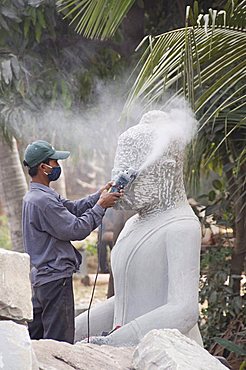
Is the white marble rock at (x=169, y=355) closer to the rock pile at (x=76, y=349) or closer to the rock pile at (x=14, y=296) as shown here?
the rock pile at (x=76, y=349)

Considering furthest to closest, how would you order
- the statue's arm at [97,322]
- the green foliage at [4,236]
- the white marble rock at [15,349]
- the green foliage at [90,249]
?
the green foliage at [4,236] → the green foliage at [90,249] → the statue's arm at [97,322] → the white marble rock at [15,349]

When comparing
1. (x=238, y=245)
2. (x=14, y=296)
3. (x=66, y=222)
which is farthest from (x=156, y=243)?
(x=238, y=245)

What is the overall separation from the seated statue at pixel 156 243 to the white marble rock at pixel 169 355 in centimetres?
45

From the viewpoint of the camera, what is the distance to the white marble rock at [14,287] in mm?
2709

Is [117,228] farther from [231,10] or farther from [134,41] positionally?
[231,10]

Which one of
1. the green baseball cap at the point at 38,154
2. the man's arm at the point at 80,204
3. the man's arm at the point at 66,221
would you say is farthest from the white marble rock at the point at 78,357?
the green baseball cap at the point at 38,154

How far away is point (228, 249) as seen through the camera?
20.5 feet

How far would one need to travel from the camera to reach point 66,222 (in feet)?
13.3

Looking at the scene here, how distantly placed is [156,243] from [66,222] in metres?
0.69

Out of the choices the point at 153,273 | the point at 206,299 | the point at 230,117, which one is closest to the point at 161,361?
the point at 153,273

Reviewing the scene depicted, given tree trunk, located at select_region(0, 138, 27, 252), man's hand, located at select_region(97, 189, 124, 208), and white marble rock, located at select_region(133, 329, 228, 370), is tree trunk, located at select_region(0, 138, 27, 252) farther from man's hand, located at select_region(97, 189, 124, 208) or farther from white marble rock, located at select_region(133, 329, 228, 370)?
white marble rock, located at select_region(133, 329, 228, 370)

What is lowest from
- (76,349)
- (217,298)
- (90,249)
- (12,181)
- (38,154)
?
(90,249)

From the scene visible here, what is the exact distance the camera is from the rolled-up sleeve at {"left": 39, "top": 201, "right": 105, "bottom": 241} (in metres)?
3.97

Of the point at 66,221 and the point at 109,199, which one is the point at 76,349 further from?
the point at 66,221
